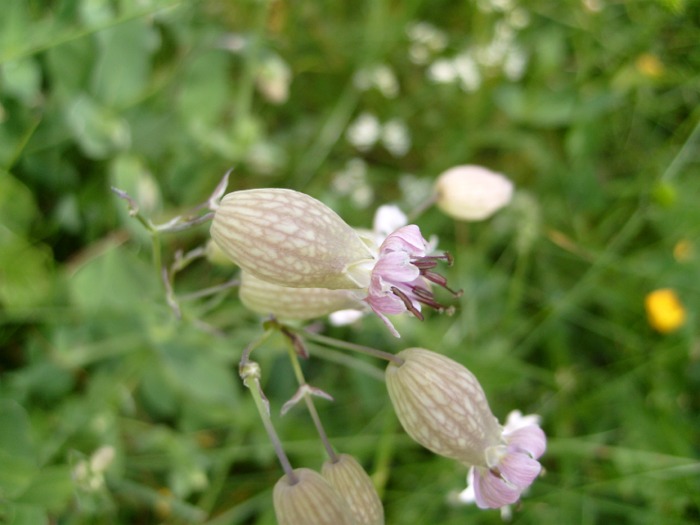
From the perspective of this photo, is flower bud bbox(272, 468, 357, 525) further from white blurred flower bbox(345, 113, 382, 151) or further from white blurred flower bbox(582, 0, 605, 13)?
white blurred flower bbox(582, 0, 605, 13)

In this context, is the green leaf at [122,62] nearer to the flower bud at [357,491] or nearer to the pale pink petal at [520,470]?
the flower bud at [357,491]

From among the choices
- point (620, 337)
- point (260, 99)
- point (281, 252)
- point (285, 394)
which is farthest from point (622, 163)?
point (281, 252)

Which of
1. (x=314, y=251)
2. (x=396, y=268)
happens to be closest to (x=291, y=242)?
(x=314, y=251)

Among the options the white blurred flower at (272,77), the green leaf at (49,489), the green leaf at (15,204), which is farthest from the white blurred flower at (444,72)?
the green leaf at (49,489)

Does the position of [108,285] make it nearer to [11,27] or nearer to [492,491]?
[11,27]

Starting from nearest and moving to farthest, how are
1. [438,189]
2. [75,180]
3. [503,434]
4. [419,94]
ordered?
[503,434], [438,189], [75,180], [419,94]

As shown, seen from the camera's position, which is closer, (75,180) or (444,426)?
(444,426)

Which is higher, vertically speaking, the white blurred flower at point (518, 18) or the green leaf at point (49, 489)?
the white blurred flower at point (518, 18)

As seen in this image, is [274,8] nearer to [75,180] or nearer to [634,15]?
[75,180]
